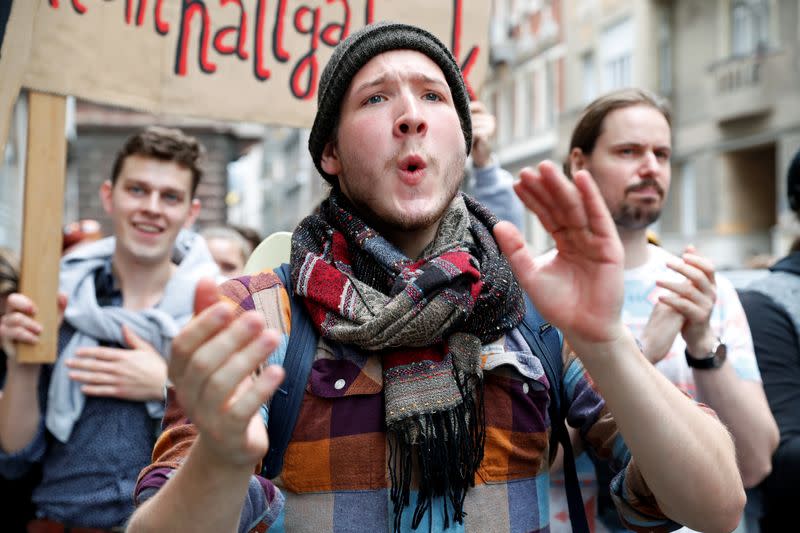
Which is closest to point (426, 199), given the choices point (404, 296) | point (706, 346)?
point (404, 296)

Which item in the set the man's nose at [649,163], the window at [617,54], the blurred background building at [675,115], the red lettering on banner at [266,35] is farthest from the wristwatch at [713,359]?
the window at [617,54]

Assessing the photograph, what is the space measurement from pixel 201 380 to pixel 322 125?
0.97 meters

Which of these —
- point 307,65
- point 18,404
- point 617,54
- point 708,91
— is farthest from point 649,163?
point 617,54

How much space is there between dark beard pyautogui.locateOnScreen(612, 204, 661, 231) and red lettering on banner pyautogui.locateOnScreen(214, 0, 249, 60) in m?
1.48

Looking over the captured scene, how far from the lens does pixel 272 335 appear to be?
1234mm

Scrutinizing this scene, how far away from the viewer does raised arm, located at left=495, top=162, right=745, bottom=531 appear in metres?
1.39

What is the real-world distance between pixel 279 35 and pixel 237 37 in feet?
0.51

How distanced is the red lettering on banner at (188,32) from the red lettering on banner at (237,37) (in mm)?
40

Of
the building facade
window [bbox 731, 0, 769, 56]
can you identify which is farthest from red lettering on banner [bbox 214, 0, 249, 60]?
window [bbox 731, 0, 769, 56]

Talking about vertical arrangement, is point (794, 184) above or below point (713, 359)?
above

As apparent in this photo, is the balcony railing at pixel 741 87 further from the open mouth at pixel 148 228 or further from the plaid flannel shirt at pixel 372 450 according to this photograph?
the plaid flannel shirt at pixel 372 450

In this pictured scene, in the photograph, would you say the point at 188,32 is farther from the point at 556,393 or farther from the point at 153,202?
the point at 556,393

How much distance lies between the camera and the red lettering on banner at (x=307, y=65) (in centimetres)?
329

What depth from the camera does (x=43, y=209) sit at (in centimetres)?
276
